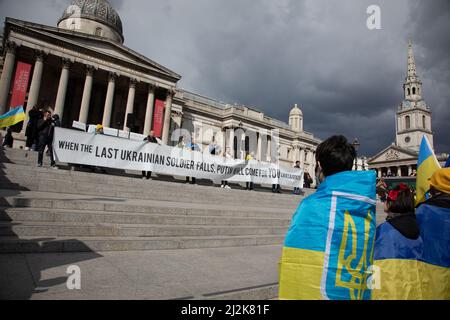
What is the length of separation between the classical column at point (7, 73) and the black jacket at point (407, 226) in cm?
2866

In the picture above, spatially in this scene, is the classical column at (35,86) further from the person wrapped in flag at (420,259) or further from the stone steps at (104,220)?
the person wrapped in flag at (420,259)

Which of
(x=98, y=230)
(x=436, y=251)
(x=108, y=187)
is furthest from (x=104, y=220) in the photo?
(x=436, y=251)

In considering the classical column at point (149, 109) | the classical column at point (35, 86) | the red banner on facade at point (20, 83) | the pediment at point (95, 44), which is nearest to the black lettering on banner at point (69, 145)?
the red banner on facade at point (20, 83)

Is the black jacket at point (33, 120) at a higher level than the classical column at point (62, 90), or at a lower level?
lower

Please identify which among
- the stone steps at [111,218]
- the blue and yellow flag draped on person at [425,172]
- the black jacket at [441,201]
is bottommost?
the stone steps at [111,218]

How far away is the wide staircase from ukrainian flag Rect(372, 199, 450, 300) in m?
4.21

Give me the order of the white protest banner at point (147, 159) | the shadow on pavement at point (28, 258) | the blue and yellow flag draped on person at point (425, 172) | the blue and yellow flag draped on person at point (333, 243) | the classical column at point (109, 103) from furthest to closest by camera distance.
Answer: the classical column at point (109, 103) → the white protest banner at point (147, 159) → the blue and yellow flag draped on person at point (425, 172) → the shadow on pavement at point (28, 258) → the blue and yellow flag draped on person at point (333, 243)

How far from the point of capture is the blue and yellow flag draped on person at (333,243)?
161 cm

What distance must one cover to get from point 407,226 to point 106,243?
462cm

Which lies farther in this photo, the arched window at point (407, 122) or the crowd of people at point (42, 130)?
the arched window at point (407, 122)

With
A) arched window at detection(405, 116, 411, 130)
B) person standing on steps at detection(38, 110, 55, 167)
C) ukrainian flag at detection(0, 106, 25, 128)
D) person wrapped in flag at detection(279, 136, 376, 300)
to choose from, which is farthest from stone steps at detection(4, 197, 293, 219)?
arched window at detection(405, 116, 411, 130)

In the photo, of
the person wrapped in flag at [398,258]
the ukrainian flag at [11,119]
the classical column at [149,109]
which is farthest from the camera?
the classical column at [149,109]

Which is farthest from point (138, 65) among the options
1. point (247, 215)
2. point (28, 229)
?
point (28, 229)
